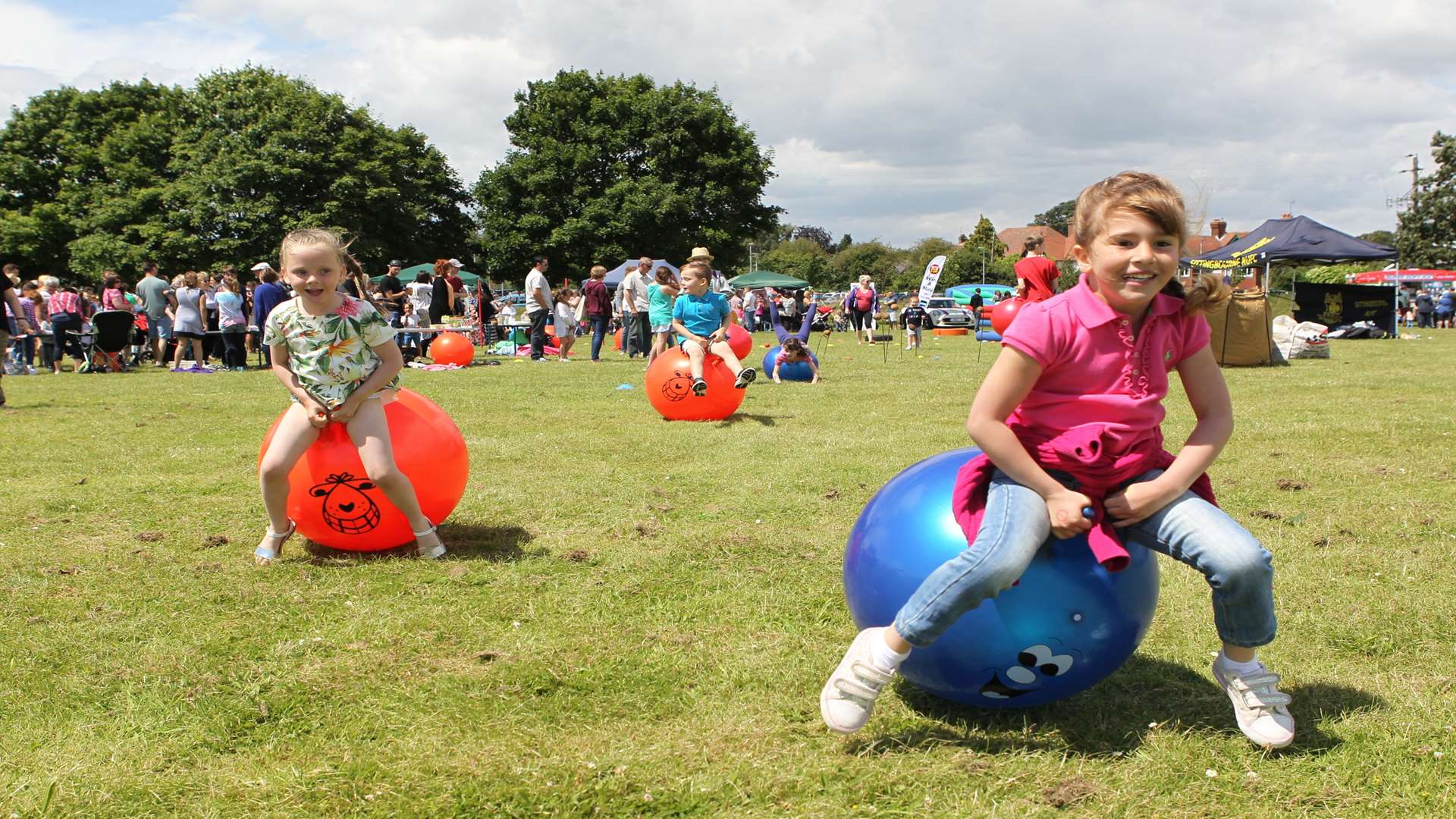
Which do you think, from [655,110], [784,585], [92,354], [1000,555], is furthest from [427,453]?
[655,110]

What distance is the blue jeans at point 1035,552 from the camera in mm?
3387

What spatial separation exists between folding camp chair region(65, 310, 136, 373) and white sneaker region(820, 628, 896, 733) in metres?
20.9

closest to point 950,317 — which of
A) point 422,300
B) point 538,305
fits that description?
point 538,305

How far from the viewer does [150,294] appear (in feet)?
72.9

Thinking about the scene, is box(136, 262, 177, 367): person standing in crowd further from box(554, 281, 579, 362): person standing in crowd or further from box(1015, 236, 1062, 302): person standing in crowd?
box(1015, 236, 1062, 302): person standing in crowd

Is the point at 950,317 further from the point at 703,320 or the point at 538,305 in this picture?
the point at 703,320

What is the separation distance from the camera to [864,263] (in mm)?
117062

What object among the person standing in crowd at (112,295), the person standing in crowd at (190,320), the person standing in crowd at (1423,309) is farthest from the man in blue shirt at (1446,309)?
the person standing in crowd at (112,295)

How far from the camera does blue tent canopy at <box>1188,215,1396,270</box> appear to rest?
100ft

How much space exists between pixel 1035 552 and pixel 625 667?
1895 millimetres

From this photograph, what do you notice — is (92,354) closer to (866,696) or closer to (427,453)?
(427,453)

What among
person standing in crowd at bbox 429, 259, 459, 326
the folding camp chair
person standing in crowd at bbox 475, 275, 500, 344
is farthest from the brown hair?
person standing in crowd at bbox 475, 275, 500, 344

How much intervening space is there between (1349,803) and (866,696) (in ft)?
5.10

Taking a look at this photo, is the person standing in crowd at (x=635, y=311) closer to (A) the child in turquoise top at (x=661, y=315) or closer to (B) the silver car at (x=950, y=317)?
(A) the child in turquoise top at (x=661, y=315)
